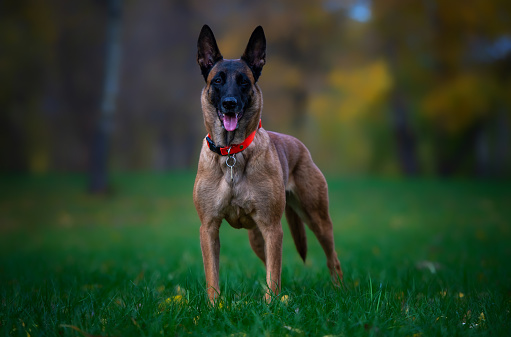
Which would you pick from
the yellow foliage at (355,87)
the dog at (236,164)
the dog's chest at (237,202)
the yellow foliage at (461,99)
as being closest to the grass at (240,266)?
the dog at (236,164)

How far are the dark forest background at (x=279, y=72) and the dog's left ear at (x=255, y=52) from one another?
11729 millimetres

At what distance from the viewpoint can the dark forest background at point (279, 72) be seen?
16281 millimetres

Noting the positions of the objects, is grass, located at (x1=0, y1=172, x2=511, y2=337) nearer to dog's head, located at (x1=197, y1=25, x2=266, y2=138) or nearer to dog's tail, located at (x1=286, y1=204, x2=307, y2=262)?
Result: dog's tail, located at (x1=286, y1=204, x2=307, y2=262)

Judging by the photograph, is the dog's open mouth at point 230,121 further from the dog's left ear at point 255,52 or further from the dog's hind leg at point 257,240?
the dog's hind leg at point 257,240

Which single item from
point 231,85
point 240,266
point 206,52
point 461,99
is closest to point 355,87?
point 461,99

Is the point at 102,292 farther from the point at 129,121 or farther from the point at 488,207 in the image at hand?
the point at 129,121

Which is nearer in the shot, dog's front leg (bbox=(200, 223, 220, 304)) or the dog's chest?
the dog's chest

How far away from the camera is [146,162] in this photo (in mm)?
25703

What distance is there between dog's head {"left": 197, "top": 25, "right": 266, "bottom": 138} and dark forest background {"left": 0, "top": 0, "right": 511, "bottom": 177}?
457 inches

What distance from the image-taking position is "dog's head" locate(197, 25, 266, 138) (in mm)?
3463

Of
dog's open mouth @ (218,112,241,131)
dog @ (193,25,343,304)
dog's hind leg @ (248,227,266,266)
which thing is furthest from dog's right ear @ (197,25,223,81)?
dog's hind leg @ (248,227,266,266)

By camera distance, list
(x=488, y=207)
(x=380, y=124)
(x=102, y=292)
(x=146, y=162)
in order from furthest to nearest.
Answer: (x=146, y=162) < (x=380, y=124) < (x=488, y=207) < (x=102, y=292)

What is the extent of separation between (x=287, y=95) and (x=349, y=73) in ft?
8.78

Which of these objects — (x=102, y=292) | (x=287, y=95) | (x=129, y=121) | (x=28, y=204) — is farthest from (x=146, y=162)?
(x=102, y=292)
